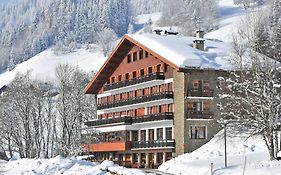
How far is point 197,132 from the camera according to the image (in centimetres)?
5469

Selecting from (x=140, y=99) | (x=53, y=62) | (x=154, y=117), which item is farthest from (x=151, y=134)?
(x=53, y=62)

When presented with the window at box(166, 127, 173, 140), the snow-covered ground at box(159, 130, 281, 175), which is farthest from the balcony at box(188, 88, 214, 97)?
the window at box(166, 127, 173, 140)

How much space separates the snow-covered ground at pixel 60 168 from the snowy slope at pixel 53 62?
11429 cm

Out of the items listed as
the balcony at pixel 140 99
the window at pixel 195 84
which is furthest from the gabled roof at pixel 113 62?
the window at pixel 195 84

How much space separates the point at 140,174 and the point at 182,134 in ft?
64.9

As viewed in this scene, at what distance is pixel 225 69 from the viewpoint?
178 feet

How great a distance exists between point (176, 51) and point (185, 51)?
1143mm

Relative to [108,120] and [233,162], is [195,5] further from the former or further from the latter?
[233,162]

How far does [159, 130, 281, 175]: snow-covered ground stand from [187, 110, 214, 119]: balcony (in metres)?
2.47

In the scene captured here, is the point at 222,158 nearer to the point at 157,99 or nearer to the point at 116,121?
the point at 157,99

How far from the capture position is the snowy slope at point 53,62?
16150 centimetres

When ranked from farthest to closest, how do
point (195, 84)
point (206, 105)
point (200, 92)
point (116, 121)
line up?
1. point (116, 121)
2. point (206, 105)
3. point (195, 84)
4. point (200, 92)

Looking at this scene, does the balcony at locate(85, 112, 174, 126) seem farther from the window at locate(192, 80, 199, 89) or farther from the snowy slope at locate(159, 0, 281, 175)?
the snowy slope at locate(159, 0, 281, 175)

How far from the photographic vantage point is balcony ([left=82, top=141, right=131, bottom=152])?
196ft
